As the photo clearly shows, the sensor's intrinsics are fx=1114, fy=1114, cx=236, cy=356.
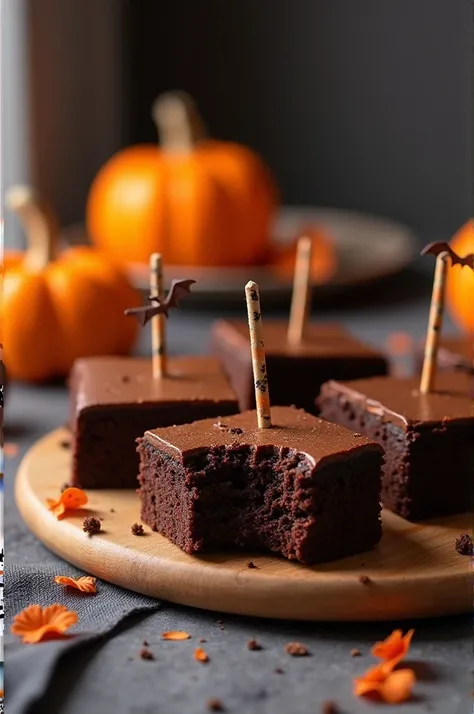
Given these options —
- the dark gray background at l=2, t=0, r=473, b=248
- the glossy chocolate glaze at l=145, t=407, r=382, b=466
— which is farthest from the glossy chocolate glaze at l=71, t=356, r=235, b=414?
the dark gray background at l=2, t=0, r=473, b=248

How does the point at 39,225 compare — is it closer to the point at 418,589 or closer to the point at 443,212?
the point at 418,589

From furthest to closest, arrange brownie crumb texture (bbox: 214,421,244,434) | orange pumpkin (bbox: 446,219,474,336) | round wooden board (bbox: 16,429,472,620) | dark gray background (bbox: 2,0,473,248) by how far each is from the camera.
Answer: dark gray background (bbox: 2,0,473,248)
orange pumpkin (bbox: 446,219,474,336)
brownie crumb texture (bbox: 214,421,244,434)
round wooden board (bbox: 16,429,472,620)

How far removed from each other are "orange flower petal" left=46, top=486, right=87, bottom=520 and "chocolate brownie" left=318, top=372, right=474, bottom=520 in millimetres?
638

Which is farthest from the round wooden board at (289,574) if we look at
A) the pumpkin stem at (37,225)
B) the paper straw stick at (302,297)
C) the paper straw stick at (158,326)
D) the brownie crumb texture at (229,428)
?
the pumpkin stem at (37,225)

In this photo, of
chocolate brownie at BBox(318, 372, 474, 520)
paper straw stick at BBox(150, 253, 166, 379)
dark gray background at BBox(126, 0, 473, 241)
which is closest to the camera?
chocolate brownie at BBox(318, 372, 474, 520)

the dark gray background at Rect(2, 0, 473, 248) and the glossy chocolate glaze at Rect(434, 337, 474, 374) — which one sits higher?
the dark gray background at Rect(2, 0, 473, 248)

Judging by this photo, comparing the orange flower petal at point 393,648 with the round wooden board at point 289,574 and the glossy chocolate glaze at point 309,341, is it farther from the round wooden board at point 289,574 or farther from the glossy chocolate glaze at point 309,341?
the glossy chocolate glaze at point 309,341

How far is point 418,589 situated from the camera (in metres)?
2.08

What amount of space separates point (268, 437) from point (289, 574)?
0.28 metres

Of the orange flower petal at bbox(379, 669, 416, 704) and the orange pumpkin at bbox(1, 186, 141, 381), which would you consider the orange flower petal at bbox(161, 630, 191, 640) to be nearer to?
the orange flower petal at bbox(379, 669, 416, 704)

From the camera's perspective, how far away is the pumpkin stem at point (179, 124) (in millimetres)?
4484

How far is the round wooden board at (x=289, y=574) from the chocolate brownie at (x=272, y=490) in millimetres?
39

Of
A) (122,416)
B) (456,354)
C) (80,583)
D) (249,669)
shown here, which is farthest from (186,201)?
(249,669)

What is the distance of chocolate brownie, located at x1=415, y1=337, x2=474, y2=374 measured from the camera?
2.91m
